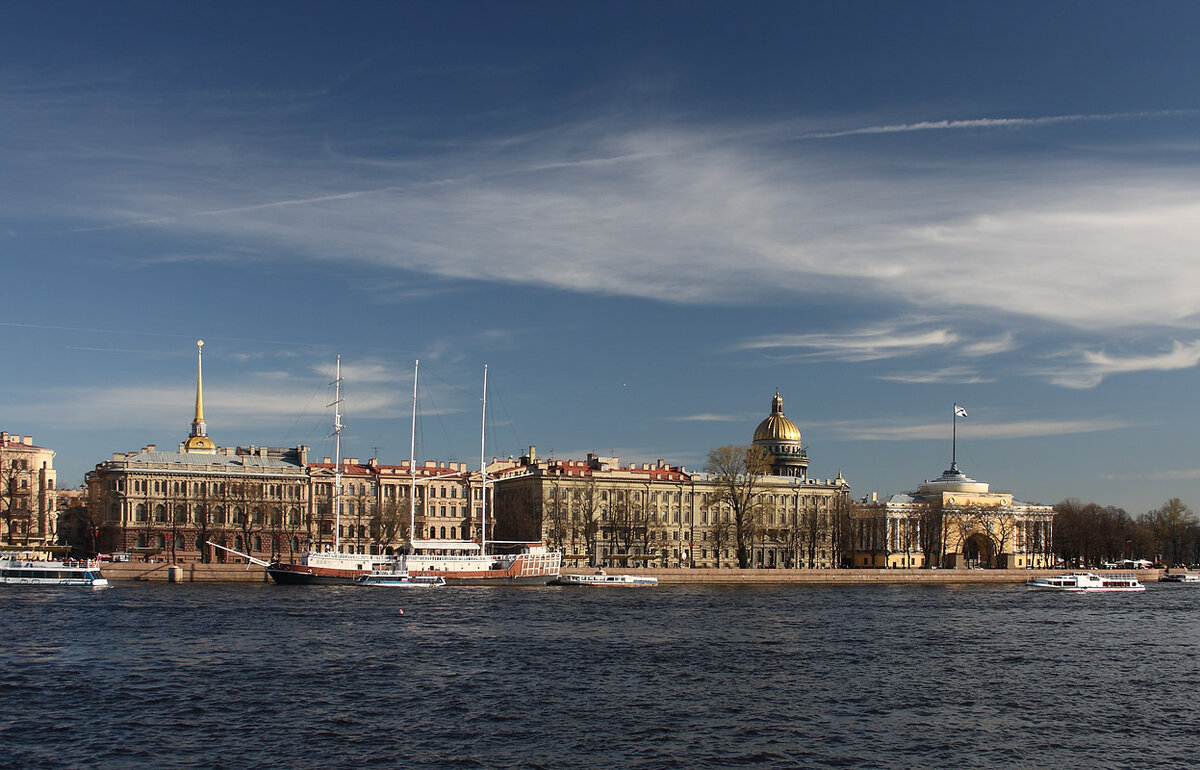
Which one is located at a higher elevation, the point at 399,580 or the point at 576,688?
the point at 576,688

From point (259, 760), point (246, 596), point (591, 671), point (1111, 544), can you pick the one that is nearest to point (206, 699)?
point (259, 760)

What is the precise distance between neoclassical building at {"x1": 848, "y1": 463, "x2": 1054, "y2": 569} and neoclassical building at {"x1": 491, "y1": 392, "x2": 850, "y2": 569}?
406 centimetres

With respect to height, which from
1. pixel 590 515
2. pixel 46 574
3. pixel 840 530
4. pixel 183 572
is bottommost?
pixel 183 572

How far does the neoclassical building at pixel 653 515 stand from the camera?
112m

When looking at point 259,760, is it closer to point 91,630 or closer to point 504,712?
point 504,712

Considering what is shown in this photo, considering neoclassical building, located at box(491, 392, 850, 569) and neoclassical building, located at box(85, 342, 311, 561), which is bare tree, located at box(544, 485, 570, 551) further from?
neoclassical building, located at box(85, 342, 311, 561)

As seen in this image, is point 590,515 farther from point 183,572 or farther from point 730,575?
point 183,572

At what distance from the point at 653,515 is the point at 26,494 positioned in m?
52.9

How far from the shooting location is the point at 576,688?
3353 cm

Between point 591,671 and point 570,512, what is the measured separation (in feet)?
270

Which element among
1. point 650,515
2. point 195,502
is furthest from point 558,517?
point 195,502

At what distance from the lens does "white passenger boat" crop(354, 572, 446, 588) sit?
257ft

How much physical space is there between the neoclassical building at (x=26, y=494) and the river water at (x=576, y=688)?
42299 mm

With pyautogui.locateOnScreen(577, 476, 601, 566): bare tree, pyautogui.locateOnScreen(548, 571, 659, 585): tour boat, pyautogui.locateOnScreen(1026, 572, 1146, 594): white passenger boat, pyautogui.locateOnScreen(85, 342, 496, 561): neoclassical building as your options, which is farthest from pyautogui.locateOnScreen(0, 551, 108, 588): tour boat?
pyautogui.locateOnScreen(1026, 572, 1146, 594): white passenger boat
